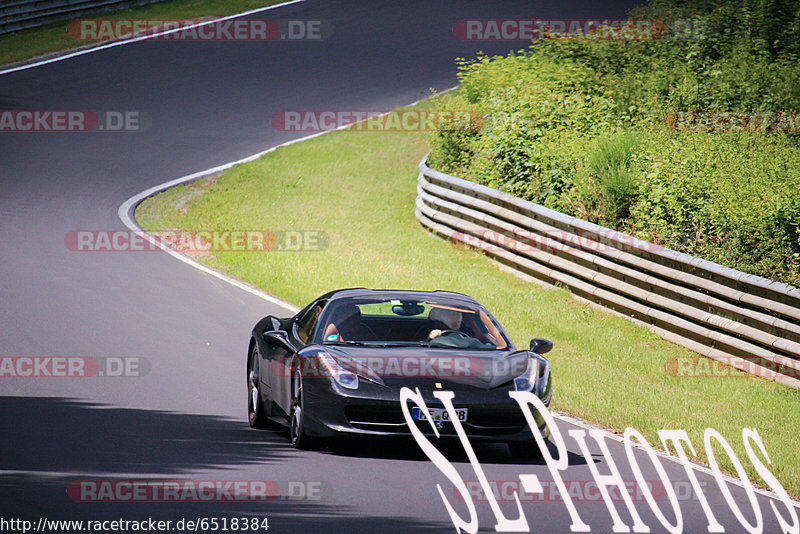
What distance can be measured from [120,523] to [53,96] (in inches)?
1063

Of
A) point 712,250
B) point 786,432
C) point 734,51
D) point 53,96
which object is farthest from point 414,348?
point 53,96

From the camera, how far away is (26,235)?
849 inches

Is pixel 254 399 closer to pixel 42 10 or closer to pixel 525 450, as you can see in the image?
pixel 525 450

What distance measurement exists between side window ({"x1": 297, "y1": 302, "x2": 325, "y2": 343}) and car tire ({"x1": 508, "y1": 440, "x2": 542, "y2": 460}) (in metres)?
2.01

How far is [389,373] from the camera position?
9500mm

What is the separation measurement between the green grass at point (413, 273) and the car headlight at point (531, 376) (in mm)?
1763

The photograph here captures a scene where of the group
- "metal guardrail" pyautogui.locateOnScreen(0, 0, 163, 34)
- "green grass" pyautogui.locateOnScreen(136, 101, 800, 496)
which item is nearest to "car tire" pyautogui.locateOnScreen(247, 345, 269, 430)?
"green grass" pyautogui.locateOnScreen(136, 101, 800, 496)

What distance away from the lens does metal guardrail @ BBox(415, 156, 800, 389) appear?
14570 millimetres

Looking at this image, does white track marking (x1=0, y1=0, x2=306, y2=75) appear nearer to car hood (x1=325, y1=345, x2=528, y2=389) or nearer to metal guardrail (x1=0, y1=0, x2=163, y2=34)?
metal guardrail (x1=0, y1=0, x2=163, y2=34)

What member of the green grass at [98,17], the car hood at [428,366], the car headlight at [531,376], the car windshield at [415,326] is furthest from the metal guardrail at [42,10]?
the car headlight at [531,376]

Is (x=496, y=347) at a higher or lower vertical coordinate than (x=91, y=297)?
higher

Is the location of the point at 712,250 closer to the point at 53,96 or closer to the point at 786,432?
the point at 786,432

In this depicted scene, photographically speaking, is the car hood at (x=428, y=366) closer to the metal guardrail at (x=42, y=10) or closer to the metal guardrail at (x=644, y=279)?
the metal guardrail at (x=644, y=279)

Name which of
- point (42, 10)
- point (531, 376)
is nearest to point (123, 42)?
point (42, 10)
